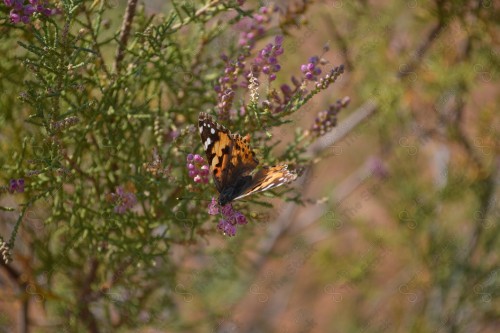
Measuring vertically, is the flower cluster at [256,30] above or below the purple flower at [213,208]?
above

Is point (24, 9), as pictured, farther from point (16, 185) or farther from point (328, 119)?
point (328, 119)

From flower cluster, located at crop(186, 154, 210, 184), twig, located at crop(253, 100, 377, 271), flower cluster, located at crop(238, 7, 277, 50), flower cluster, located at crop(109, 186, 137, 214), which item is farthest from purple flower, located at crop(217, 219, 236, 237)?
twig, located at crop(253, 100, 377, 271)

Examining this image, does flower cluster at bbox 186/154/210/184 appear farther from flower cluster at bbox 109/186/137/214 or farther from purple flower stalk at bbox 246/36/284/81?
purple flower stalk at bbox 246/36/284/81

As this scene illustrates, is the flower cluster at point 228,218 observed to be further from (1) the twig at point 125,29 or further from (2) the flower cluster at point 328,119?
(1) the twig at point 125,29

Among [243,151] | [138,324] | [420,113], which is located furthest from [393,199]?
[243,151]

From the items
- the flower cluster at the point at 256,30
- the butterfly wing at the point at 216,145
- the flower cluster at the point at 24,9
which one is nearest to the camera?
the flower cluster at the point at 24,9

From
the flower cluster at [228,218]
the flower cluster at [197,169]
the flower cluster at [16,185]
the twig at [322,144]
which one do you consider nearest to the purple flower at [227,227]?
the flower cluster at [228,218]

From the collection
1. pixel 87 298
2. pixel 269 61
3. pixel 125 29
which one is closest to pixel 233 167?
pixel 269 61
